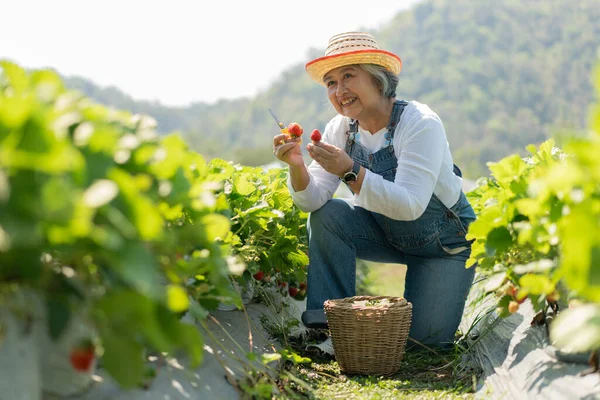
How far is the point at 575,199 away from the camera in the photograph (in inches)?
57.1

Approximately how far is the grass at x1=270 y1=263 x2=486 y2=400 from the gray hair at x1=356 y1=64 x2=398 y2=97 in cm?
120

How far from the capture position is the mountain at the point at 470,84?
71812 mm

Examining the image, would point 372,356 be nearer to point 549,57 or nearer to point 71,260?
point 71,260

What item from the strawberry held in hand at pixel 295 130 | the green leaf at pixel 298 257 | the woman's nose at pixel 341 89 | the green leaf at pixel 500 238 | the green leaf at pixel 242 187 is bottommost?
the green leaf at pixel 298 257

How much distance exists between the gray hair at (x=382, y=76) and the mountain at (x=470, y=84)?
55.8 m

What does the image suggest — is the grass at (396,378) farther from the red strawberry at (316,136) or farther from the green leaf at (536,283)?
the red strawberry at (316,136)

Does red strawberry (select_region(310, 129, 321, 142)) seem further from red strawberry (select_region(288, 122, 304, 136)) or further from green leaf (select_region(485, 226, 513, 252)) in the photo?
green leaf (select_region(485, 226, 513, 252))

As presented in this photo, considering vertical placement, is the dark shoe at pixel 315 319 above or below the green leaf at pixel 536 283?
below

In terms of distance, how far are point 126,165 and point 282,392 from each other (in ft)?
3.76

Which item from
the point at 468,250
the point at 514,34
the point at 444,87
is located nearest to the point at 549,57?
the point at 514,34

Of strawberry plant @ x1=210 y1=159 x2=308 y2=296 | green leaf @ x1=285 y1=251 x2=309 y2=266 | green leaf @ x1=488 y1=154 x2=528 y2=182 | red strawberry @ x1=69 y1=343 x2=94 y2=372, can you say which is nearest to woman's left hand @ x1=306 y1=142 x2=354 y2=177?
strawberry plant @ x1=210 y1=159 x2=308 y2=296

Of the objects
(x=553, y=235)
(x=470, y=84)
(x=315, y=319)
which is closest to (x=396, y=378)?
(x=315, y=319)

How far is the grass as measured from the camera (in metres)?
2.57

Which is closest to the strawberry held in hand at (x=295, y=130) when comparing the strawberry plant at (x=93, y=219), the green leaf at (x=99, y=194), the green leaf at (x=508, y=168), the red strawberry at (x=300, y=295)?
the green leaf at (x=508, y=168)
